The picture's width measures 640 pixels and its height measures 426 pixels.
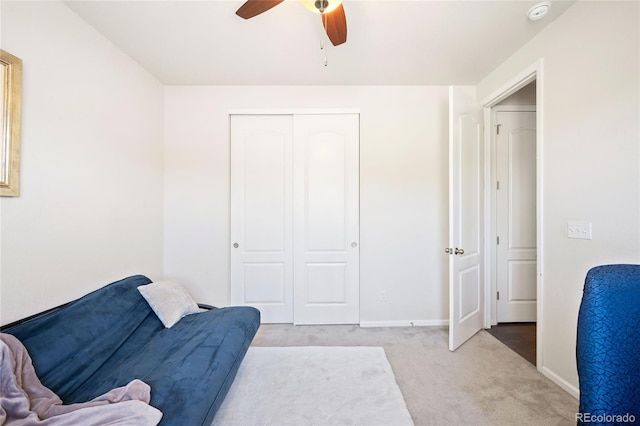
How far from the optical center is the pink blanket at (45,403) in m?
0.87

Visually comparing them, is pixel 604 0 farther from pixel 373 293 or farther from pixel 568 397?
pixel 373 293

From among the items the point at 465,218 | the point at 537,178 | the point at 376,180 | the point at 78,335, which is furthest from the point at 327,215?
the point at 78,335

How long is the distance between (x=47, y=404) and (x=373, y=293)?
241 centimetres

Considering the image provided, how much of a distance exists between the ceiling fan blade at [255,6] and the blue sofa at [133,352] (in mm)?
1921

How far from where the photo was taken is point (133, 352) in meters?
1.46

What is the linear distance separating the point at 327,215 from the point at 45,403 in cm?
223

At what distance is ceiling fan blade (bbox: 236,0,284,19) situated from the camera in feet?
4.37

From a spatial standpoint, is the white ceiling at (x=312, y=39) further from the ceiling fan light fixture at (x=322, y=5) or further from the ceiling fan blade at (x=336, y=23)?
the ceiling fan light fixture at (x=322, y=5)

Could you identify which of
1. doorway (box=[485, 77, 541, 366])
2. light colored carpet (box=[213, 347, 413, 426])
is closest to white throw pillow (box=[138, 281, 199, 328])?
light colored carpet (box=[213, 347, 413, 426])

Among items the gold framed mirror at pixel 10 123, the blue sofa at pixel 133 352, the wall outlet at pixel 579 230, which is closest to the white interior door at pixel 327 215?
the blue sofa at pixel 133 352

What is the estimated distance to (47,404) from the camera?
37.7 inches

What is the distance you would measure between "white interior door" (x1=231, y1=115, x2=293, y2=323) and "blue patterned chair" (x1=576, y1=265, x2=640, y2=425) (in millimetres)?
2334

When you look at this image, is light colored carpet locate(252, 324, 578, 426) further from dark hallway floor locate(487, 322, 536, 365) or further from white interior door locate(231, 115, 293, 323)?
white interior door locate(231, 115, 293, 323)

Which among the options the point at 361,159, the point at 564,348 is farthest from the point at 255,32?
the point at 564,348
